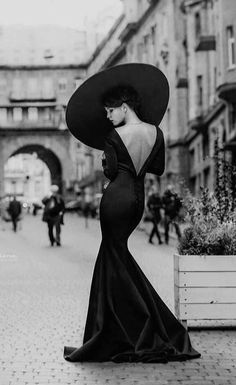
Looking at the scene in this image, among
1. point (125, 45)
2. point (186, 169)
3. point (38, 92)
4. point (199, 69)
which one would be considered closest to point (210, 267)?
point (199, 69)

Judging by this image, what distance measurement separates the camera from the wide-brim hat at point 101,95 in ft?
24.2

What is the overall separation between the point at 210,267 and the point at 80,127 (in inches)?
69.2

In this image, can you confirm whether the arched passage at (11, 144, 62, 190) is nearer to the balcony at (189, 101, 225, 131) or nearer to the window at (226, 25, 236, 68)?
the balcony at (189, 101, 225, 131)

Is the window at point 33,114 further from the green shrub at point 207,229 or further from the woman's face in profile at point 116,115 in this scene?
the woman's face in profile at point 116,115

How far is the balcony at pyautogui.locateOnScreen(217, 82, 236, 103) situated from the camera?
34178 mm

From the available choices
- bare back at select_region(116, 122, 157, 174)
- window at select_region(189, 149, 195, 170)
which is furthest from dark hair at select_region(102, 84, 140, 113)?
window at select_region(189, 149, 195, 170)

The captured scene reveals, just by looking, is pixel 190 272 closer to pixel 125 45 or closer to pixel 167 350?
pixel 167 350

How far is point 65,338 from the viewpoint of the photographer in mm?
8375

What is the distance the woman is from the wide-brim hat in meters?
0.01

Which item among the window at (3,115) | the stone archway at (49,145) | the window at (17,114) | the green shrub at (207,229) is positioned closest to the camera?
the green shrub at (207,229)

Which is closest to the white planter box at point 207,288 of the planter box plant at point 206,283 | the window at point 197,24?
the planter box plant at point 206,283

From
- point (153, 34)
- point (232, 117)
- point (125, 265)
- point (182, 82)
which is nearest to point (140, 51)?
Answer: point (153, 34)

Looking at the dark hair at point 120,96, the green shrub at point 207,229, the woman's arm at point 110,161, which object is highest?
the dark hair at point 120,96

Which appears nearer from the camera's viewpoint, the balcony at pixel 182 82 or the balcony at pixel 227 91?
the balcony at pixel 227 91
